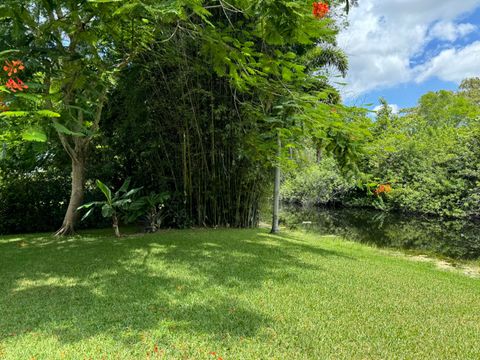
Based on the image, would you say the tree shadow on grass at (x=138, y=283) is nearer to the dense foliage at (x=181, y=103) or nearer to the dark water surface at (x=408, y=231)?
the dense foliage at (x=181, y=103)

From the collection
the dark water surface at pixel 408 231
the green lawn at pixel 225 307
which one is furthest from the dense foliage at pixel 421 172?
the green lawn at pixel 225 307

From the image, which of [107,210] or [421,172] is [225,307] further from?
[421,172]

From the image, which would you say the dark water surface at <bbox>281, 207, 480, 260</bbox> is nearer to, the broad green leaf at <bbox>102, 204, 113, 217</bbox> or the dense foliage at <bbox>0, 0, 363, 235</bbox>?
the dense foliage at <bbox>0, 0, 363, 235</bbox>

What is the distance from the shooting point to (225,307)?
3.02 meters

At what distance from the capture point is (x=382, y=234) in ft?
35.0

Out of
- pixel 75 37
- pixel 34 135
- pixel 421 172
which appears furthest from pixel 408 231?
pixel 34 135

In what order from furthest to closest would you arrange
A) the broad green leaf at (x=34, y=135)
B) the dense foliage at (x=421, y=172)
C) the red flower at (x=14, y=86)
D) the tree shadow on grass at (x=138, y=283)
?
1. the dense foliage at (x=421, y=172)
2. the red flower at (x=14, y=86)
3. the tree shadow on grass at (x=138, y=283)
4. the broad green leaf at (x=34, y=135)

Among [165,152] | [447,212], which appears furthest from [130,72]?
[447,212]

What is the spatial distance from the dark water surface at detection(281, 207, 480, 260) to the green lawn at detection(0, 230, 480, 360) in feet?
12.9

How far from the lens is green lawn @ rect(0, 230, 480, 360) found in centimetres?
234

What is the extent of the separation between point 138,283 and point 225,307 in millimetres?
1095

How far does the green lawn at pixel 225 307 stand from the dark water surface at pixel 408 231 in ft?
12.9

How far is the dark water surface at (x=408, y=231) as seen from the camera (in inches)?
335

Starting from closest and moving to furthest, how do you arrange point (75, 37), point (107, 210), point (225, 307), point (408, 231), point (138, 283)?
point (225, 307)
point (138, 283)
point (75, 37)
point (107, 210)
point (408, 231)
